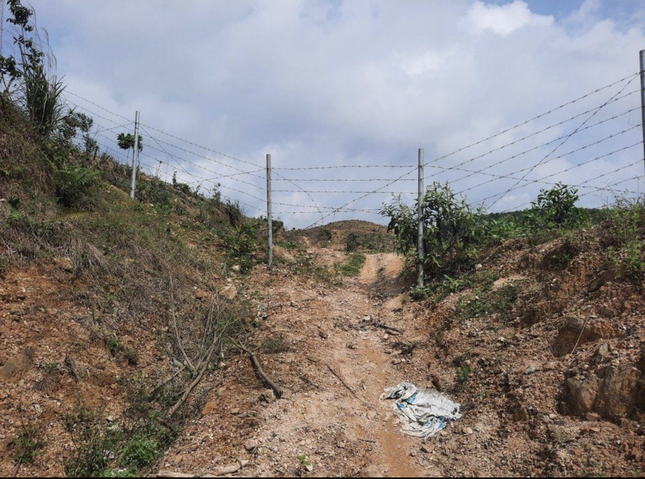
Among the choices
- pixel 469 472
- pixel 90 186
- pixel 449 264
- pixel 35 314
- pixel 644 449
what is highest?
pixel 90 186

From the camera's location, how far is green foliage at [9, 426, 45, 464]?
416cm

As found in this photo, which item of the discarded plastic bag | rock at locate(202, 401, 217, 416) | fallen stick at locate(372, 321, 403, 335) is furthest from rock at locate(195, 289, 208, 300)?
the discarded plastic bag

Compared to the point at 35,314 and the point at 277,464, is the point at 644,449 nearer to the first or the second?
the point at 277,464

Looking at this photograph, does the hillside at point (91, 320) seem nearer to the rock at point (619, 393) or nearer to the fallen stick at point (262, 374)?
the fallen stick at point (262, 374)

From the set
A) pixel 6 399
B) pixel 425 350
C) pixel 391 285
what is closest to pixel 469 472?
pixel 425 350

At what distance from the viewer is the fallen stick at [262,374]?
541cm

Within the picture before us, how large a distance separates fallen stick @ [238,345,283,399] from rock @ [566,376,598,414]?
348 cm

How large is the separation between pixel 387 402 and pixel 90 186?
8.71 meters

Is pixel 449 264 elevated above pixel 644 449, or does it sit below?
above

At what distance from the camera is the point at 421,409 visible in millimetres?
5215

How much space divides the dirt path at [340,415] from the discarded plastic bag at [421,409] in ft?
0.51

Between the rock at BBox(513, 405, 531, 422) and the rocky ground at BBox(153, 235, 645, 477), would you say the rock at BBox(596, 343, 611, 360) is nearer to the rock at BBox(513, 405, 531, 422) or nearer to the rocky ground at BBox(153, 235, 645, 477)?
the rocky ground at BBox(153, 235, 645, 477)

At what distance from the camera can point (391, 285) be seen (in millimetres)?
11047

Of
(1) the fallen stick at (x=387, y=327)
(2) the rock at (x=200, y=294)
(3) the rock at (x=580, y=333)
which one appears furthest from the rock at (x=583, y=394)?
(2) the rock at (x=200, y=294)
